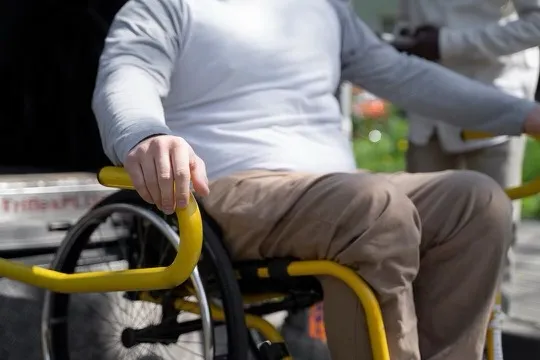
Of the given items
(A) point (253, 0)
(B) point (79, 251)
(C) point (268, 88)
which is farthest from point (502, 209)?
(B) point (79, 251)


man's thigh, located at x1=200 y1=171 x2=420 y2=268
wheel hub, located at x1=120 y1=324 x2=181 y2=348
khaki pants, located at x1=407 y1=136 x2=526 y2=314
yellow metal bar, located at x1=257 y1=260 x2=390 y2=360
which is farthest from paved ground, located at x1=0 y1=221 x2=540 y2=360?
yellow metal bar, located at x1=257 y1=260 x2=390 y2=360

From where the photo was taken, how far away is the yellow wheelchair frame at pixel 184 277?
2066 mm

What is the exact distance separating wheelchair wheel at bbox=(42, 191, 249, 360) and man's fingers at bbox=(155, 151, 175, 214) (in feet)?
1.32

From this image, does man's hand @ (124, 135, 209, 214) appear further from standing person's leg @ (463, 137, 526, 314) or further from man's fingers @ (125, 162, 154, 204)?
standing person's leg @ (463, 137, 526, 314)

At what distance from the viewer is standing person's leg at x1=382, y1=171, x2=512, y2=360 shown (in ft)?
8.13

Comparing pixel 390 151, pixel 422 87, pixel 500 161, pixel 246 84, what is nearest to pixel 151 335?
pixel 246 84

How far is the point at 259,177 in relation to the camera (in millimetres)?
2506

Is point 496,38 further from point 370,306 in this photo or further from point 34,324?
point 34,324

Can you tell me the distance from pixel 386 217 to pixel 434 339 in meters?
0.41

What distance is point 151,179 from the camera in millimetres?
2014

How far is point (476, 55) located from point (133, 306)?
1588 millimetres

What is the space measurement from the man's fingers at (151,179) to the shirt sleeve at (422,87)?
120cm

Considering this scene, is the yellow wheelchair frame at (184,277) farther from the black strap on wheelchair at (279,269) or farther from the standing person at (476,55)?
the standing person at (476,55)

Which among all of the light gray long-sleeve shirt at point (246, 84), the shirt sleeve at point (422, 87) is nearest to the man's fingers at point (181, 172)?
the light gray long-sleeve shirt at point (246, 84)
